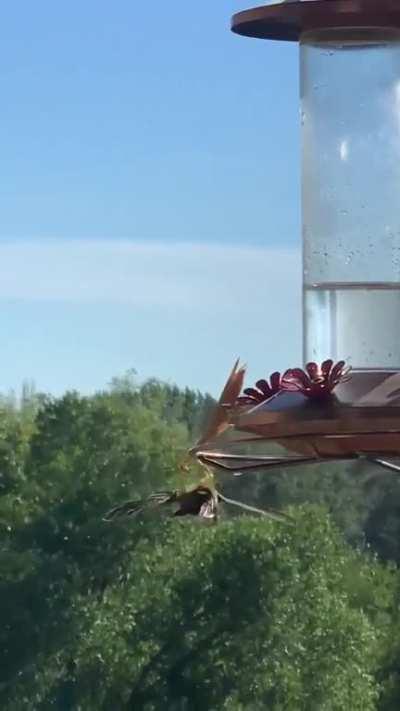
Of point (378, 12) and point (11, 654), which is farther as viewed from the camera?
point (11, 654)

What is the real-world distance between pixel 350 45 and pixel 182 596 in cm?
3445

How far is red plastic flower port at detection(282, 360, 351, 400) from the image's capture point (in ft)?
12.8

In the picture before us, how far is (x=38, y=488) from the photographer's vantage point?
135 ft

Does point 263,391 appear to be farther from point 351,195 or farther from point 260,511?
point 351,195

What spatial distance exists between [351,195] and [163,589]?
1390 inches

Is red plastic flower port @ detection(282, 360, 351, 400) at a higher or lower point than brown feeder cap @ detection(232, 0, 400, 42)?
lower

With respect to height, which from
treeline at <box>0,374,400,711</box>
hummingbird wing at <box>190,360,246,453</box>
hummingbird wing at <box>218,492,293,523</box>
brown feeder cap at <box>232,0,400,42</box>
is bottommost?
treeline at <box>0,374,400,711</box>

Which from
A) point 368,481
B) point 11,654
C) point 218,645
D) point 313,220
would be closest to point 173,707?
point 218,645

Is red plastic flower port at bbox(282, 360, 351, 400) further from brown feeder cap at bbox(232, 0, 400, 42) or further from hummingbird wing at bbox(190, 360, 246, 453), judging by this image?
brown feeder cap at bbox(232, 0, 400, 42)

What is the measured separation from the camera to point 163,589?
3906 cm

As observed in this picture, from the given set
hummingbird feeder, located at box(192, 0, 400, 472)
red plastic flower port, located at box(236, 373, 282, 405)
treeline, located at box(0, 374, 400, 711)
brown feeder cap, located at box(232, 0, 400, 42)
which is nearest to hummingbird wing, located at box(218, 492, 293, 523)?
hummingbird feeder, located at box(192, 0, 400, 472)

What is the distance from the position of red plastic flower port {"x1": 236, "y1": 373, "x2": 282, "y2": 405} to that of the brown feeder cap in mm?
693

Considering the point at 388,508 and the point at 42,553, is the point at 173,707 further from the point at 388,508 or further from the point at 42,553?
the point at 388,508

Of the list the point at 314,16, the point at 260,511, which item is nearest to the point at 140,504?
the point at 260,511
